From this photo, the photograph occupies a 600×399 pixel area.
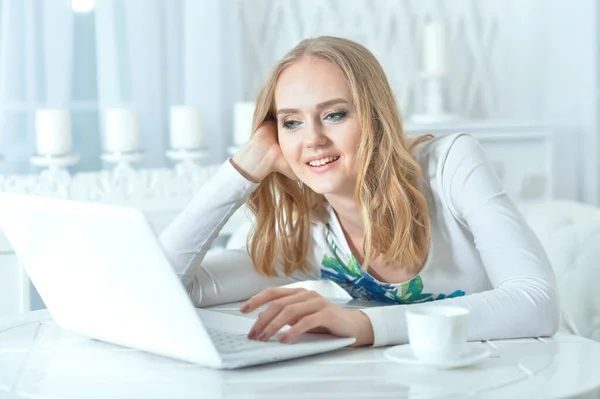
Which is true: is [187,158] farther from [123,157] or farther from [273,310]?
[273,310]

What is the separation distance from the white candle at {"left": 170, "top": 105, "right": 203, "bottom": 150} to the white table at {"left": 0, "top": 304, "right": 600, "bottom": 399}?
55.5 inches

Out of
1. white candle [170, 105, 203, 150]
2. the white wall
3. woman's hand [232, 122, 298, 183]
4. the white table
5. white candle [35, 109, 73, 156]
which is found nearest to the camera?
the white table

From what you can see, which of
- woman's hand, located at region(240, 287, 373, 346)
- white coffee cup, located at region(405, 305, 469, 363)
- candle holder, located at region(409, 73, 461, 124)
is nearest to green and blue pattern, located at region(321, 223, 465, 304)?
woman's hand, located at region(240, 287, 373, 346)

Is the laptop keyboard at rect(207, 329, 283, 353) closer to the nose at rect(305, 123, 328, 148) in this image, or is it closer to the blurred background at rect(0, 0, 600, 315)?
the nose at rect(305, 123, 328, 148)

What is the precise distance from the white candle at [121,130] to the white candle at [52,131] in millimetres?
120

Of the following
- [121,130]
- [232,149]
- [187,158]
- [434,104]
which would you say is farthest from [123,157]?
[434,104]

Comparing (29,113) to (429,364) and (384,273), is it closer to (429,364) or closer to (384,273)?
(384,273)

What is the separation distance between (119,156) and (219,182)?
1.03 meters

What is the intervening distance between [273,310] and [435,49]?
1884 millimetres

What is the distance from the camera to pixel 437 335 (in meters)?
1.14

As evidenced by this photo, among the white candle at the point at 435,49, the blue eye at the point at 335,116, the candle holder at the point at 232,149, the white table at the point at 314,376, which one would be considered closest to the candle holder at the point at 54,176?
the candle holder at the point at 232,149

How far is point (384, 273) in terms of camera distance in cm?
169

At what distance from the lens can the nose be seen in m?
1.58

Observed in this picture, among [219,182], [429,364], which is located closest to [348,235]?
[219,182]
